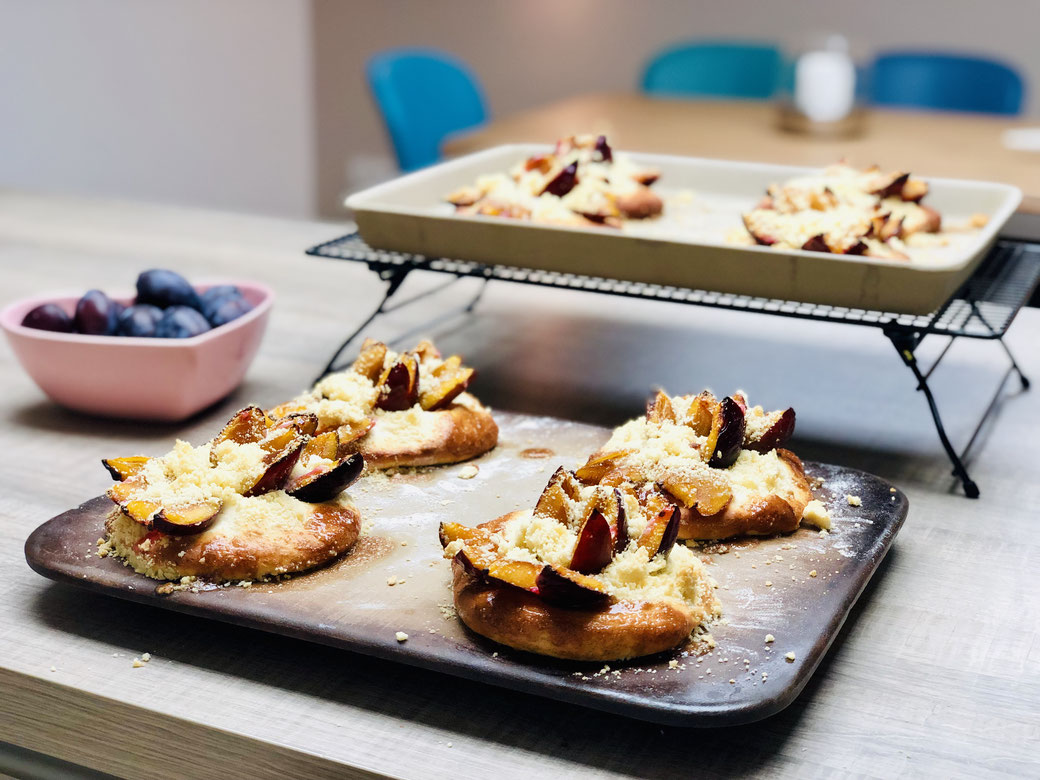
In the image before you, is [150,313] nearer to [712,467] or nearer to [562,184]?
[562,184]

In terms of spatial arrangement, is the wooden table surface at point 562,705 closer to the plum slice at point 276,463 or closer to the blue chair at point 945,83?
the plum slice at point 276,463

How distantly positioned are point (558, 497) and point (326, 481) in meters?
0.17

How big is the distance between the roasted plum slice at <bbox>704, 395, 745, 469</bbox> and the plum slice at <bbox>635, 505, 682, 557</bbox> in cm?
14


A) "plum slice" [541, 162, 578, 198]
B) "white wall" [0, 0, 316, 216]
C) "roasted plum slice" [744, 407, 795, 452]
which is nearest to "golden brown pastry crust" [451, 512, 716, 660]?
"roasted plum slice" [744, 407, 795, 452]

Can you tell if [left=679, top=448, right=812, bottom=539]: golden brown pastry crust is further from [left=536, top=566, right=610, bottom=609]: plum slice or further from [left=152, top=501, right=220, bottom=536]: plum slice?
[left=152, top=501, right=220, bottom=536]: plum slice

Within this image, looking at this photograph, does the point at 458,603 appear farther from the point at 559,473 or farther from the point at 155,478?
the point at 155,478

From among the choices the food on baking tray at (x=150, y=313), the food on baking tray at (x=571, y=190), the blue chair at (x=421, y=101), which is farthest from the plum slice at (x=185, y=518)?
the blue chair at (x=421, y=101)

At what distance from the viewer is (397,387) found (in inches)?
39.8

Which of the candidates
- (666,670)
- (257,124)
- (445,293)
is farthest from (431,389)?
(257,124)

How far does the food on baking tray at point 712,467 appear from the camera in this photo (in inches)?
33.3

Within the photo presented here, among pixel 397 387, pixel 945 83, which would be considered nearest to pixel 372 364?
pixel 397 387

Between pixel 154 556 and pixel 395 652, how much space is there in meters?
0.18

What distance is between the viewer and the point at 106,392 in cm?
111

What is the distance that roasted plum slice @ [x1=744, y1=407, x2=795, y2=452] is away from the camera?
914 millimetres
